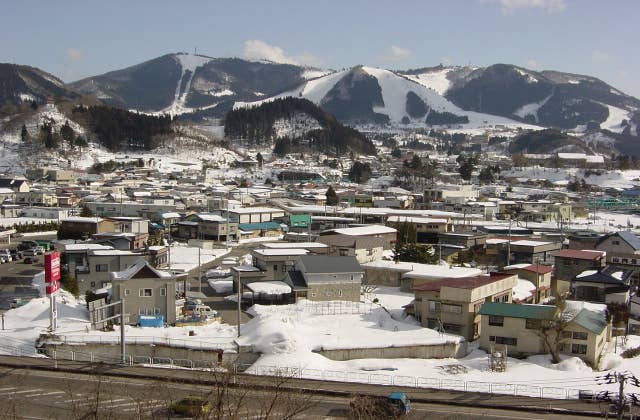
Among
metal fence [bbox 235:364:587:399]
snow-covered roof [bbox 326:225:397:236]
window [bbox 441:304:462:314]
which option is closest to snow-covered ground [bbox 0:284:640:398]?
metal fence [bbox 235:364:587:399]

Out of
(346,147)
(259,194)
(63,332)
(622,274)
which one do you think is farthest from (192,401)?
(346,147)

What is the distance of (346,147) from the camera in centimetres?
6731

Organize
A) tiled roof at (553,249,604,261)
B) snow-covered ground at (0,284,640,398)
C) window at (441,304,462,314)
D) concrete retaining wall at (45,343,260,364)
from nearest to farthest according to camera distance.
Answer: snow-covered ground at (0,284,640,398) → concrete retaining wall at (45,343,260,364) → window at (441,304,462,314) → tiled roof at (553,249,604,261)

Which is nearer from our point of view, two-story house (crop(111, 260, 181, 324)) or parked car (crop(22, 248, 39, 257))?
two-story house (crop(111, 260, 181, 324))

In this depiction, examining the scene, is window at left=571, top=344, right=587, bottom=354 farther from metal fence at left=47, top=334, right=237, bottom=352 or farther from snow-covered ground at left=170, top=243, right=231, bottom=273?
snow-covered ground at left=170, top=243, right=231, bottom=273

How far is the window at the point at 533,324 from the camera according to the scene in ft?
35.7

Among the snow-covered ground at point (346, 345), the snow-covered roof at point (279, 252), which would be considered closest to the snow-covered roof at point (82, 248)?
the snow-covered ground at point (346, 345)

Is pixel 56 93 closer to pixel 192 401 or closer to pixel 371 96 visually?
pixel 371 96

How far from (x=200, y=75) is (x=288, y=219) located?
507ft

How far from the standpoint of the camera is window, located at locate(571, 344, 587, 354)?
1068cm

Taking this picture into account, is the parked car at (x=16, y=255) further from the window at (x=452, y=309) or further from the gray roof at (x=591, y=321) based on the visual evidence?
the gray roof at (x=591, y=321)

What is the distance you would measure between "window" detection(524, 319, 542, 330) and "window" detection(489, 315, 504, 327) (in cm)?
38

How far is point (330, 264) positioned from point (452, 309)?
10.2ft

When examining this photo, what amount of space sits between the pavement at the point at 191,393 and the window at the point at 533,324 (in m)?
2.62
